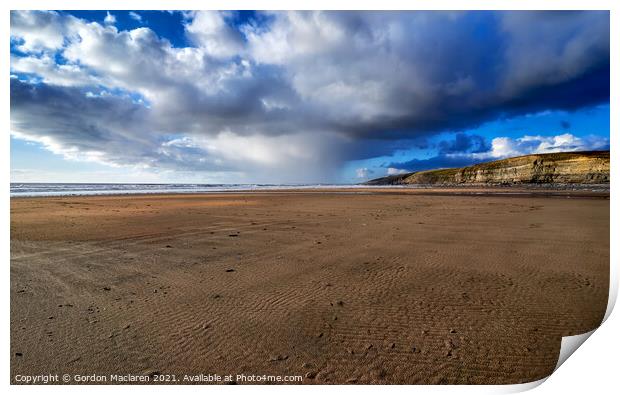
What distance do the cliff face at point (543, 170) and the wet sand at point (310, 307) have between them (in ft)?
132

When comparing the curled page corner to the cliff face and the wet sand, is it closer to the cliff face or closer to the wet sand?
the wet sand

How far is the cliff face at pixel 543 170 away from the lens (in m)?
47.8

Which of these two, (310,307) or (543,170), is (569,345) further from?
(543,170)

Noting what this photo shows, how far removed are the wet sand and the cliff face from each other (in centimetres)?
4025

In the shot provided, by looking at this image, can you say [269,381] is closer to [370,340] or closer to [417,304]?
[370,340]

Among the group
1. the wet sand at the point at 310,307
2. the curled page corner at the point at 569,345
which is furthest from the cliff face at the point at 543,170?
the curled page corner at the point at 569,345

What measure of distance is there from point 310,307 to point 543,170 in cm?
7930

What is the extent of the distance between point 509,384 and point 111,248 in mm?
7968

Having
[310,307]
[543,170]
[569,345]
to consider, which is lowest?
[569,345]

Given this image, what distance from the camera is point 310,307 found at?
3.72 m

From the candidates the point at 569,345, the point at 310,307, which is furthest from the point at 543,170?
the point at 310,307

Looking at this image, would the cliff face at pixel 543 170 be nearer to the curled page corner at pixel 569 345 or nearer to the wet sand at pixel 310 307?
the wet sand at pixel 310 307

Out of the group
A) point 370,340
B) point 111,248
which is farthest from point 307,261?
→ point 111,248
